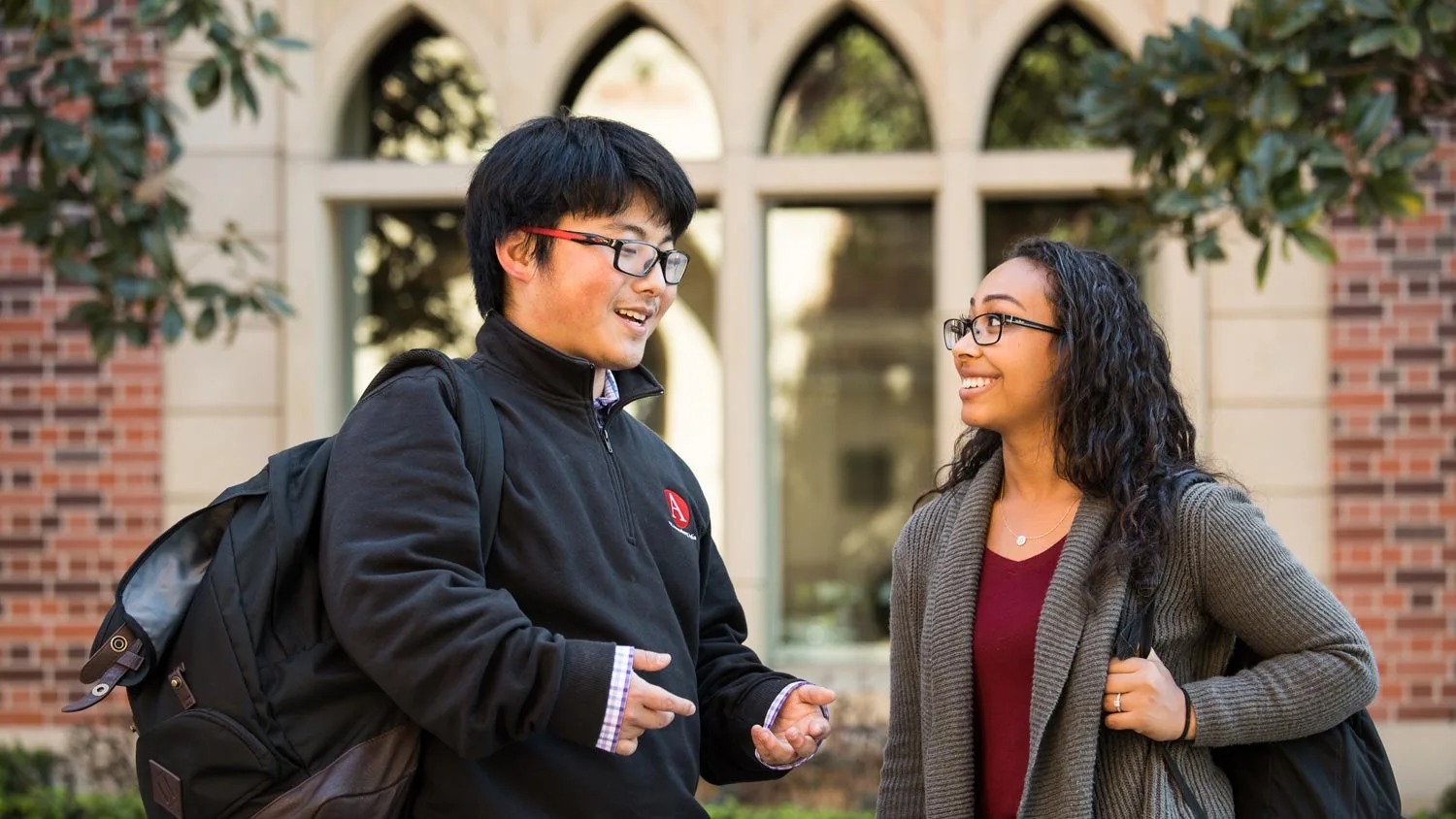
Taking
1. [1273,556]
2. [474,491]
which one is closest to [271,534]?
[474,491]

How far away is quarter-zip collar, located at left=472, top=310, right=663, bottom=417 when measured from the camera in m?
2.50

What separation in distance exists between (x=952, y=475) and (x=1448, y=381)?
4393 millimetres

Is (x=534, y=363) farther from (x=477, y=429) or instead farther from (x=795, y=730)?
(x=795, y=730)

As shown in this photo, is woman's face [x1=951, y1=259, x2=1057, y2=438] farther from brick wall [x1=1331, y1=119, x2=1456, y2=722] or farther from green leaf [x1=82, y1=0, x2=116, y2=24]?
brick wall [x1=1331, y1=119, x2=1456, y2=722]

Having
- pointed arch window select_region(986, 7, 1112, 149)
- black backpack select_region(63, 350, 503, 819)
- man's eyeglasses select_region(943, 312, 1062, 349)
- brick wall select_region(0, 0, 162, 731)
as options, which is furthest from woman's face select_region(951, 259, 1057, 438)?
brick wall select_region(0, 0, 162, 731)

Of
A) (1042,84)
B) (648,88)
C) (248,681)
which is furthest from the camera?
(648,88)

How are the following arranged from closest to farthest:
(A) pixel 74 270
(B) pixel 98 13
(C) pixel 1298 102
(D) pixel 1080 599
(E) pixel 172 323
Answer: (D) pixel 1080 599
(C) pixel 1298 102
(A) pixel 74 270
(B) pixel 98 13
(E) pixel 172 323

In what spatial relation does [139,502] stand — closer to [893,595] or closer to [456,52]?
[456,52]

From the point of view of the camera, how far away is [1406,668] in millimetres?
6699

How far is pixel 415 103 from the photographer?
25.0 ft

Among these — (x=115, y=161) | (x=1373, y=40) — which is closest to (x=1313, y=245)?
(x=1373, y=40)

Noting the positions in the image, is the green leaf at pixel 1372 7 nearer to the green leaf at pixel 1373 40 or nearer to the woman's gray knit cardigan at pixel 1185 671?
the green leaf at pixel 1373 40

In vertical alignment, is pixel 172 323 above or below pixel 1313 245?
below

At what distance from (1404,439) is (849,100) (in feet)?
9.06
